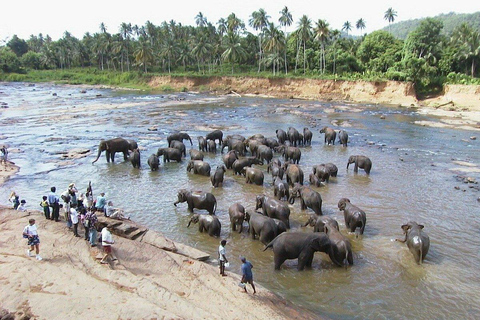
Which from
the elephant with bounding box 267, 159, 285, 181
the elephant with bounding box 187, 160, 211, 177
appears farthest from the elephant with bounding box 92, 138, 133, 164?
the elephant with bounding box 267, 159, 285, 181

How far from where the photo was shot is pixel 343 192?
17.6m

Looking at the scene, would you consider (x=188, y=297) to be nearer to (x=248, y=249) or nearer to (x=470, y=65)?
(x=248, y=249)

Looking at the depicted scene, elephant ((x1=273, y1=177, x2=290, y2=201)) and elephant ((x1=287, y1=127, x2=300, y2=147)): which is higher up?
elephant ((x1=287, y1=127, x2=300, y2=147))

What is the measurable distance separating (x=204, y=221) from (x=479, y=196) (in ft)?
39.6

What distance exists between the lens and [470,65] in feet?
178

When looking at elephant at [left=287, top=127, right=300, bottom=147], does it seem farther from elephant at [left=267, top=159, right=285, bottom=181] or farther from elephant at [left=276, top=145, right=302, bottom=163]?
elephant at [left=267, top=159, right=285, bottom=181]

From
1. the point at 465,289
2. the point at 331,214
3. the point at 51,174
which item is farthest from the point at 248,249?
the point at 51,174

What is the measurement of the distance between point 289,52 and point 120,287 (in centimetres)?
7198

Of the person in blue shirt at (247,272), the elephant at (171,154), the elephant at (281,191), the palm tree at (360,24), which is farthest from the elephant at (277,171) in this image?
the palm tree at (360,24)

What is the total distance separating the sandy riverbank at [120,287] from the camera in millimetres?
8047

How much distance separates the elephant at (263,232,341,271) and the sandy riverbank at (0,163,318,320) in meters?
1.29

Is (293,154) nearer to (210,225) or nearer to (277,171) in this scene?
(277,171)

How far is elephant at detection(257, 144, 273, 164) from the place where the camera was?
22047 millimetres

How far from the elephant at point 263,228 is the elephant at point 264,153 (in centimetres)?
959
